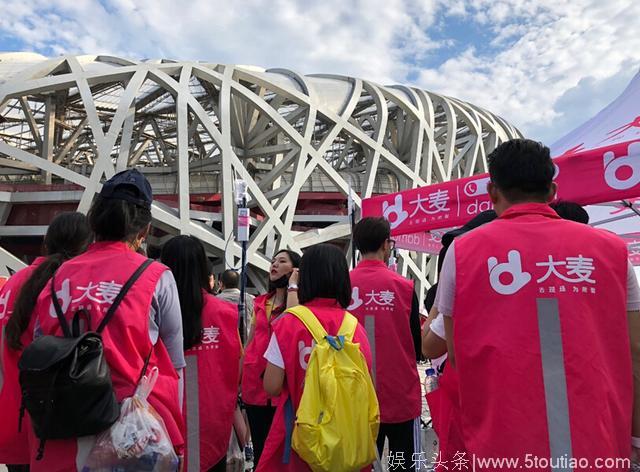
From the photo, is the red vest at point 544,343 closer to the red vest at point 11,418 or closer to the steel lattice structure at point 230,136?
the red vest at point 11,418

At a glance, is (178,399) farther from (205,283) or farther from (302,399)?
(205,283)

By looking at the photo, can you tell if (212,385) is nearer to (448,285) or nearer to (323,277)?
(323,277)

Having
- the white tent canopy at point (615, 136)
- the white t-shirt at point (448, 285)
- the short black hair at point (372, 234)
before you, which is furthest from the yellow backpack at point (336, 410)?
the white tent canopy at point (615, 136)

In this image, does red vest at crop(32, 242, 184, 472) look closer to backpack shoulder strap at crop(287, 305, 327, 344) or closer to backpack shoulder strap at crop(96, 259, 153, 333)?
backpack shoulder strap at crop(96, 259, 153, 333)

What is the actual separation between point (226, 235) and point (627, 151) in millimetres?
13642

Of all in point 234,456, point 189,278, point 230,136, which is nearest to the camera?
point 189,278

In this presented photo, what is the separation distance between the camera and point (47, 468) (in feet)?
5.22

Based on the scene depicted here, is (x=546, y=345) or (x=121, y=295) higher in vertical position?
(x=121, y=295)

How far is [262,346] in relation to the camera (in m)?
2.82

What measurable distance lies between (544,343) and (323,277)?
110 cm

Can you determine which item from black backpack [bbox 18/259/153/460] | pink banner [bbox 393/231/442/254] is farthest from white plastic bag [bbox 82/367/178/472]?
pink banner [bbox 393/231/442/254]

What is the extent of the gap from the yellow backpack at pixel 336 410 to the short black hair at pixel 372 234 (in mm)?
1074

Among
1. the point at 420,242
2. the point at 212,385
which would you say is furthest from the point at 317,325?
the point at 420,242

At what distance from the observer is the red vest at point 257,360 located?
2815 millimetres
